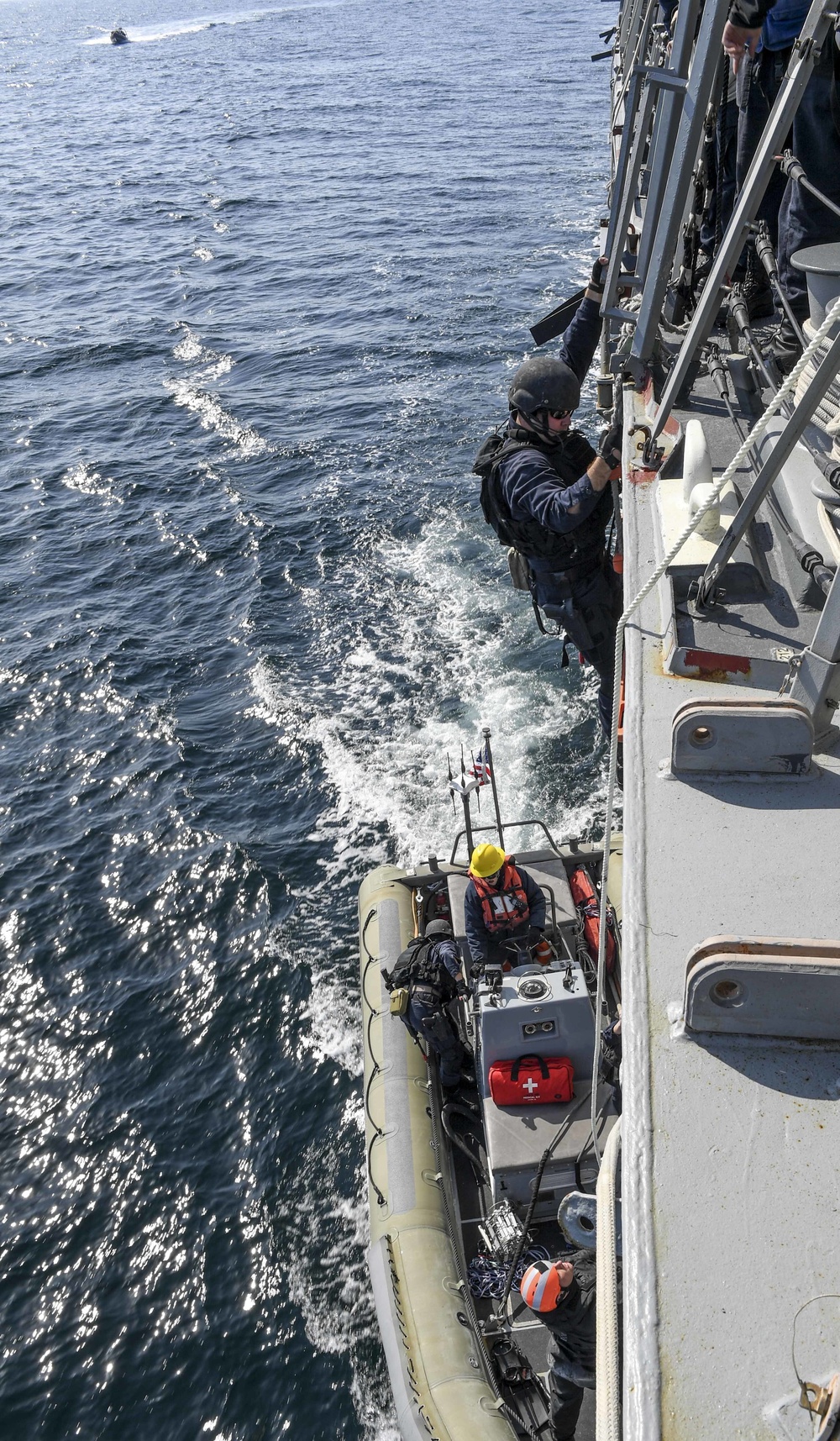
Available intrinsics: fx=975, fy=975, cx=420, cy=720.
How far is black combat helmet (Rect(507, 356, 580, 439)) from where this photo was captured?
6086 millimetres

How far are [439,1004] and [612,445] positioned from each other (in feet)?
15.3

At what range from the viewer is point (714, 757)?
137 inches

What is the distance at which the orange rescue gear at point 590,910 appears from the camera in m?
9.15

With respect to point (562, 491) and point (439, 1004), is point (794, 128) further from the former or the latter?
point (439, 1004)

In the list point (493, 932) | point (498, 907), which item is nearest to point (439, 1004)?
point (493, 932)

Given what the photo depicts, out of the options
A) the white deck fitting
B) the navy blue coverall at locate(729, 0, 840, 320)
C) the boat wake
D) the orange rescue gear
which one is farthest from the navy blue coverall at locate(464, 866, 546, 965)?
the boat wake

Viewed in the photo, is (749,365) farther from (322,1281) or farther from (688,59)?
(322,1281)

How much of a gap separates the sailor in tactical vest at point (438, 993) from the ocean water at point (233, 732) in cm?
240

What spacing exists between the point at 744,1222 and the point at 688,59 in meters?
5.90

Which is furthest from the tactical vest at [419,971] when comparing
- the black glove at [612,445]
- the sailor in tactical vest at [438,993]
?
the black glove at [612,445]

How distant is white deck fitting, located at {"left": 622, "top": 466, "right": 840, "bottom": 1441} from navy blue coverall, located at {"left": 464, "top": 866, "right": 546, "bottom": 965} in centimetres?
474

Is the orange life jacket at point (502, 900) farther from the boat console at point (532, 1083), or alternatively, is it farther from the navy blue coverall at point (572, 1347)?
the navy blue coverall at point (572, 1347)

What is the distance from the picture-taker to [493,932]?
325 inches

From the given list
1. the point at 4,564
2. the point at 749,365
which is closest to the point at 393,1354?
the point at 749,365
